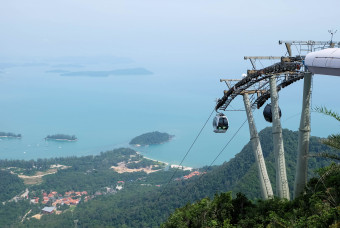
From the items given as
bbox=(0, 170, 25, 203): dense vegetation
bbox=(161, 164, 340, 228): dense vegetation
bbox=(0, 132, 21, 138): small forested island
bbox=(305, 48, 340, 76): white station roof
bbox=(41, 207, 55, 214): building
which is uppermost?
bbox=(305, 48, 340, 76): white station roof

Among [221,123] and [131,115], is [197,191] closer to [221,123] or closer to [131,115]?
[221,123]

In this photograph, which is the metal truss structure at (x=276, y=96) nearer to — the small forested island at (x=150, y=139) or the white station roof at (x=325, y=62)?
the white station roof at (x=325, y=62)

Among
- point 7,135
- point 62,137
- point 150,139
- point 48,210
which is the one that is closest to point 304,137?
point 48,210

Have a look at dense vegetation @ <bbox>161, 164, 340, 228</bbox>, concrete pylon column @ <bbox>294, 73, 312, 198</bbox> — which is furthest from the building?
concrete pylon column @ <bbox>294, 73, 312, 198</bbox>

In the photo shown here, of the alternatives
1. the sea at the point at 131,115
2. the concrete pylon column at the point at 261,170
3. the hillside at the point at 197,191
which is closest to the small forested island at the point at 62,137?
the sea at the point at 131,115

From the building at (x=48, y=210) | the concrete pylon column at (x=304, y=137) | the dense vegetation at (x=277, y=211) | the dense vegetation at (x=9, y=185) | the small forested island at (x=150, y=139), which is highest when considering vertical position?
the concrete pylon column at (x=304, y=137)

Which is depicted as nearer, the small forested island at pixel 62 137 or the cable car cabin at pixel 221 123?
the cable car cabin at pixel 221 123

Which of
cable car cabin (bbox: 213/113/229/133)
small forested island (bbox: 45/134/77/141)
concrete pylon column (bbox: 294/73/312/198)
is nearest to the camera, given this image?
concrete pylon column (bbox: 294/73/312/198)

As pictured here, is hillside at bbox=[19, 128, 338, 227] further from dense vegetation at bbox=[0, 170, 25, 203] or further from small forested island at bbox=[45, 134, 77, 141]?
small forested island at bbox=[45, 134, 77, 141]
